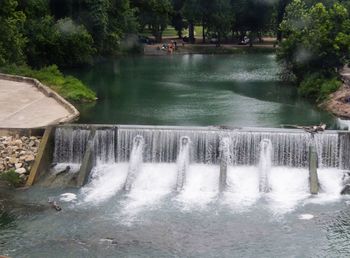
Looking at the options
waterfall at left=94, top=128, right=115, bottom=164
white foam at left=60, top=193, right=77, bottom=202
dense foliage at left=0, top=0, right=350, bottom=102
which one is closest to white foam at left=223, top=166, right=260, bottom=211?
waterfall at left=94, top=128, right=115, bottom=164

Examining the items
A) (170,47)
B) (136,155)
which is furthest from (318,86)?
(170,47)

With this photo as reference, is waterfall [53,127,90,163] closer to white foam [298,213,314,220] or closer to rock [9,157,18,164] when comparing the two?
rock [9,157,18,164]

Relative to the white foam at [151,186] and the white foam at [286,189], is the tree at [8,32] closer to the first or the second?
the white foam at [151,186]

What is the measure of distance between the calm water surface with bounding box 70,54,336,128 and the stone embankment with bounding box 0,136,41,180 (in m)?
5.25

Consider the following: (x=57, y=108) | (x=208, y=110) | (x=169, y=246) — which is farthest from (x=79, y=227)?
(x=208, y=110)

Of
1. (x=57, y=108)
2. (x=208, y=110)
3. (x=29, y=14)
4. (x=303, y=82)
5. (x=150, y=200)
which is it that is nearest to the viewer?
(x=150, y=200)

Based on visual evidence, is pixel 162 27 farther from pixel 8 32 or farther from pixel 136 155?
pixel 136 155

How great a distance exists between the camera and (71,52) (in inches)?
1711

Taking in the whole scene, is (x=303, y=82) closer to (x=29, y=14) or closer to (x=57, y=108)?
(x=57, y=108)

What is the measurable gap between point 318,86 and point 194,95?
7.03m

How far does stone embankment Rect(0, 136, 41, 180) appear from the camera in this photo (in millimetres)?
21078

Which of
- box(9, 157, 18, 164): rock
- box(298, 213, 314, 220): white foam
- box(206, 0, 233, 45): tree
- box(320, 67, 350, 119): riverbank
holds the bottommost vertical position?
box(298, 213, 314, 220): white foam

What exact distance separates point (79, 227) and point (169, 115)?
1202 cm

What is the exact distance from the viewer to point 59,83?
110 feet
